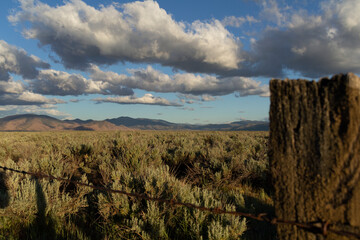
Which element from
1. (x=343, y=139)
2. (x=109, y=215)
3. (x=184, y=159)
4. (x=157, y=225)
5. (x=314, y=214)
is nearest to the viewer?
Answer: (x=343, y=139)

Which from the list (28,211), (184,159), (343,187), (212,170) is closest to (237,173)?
(212,170)

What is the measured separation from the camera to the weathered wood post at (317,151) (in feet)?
4.07

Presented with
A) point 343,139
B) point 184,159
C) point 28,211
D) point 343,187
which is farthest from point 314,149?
point 184,159

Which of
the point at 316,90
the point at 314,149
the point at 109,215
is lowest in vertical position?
A: the point at 109,215

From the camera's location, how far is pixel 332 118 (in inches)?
49.5

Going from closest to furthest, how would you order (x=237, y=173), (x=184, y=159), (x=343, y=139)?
(x=343, y=139) → (x=237, y=173) → (x=184, y=159)

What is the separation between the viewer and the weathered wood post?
4.07ft

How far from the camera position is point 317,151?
1311mm

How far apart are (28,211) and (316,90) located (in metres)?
4.59

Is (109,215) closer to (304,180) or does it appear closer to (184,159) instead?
(304,180)

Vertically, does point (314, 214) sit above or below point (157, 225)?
above

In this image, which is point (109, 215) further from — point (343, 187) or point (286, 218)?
point (343, 187)

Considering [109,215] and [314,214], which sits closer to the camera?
[314,214]

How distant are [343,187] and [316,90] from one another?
58cm
